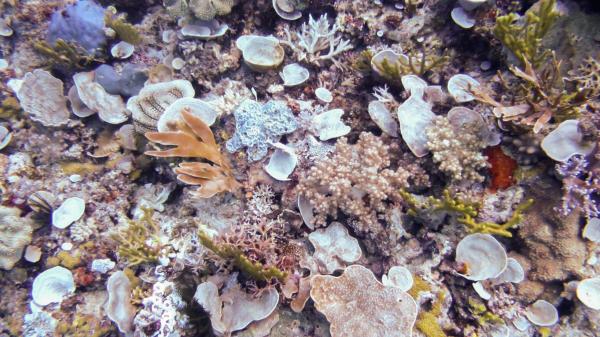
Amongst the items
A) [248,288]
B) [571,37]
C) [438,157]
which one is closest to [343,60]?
[438,157]

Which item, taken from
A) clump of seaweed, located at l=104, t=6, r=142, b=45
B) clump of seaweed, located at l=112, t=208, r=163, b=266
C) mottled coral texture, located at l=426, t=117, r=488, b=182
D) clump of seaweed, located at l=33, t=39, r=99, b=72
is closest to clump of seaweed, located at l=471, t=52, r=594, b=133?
mottled coral texture, located at l=426, t=117, r=488, b=182

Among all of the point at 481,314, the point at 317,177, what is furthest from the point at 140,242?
the point at 481,314

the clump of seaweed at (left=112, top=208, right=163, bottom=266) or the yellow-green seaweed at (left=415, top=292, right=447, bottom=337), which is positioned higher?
the yellow-green seaweed at (left=415, top=292, right=447, bottom=337)

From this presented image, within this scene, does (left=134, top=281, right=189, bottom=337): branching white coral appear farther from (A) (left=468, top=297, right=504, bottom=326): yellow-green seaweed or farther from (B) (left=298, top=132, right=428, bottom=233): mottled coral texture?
(A) (left=468, top=297, right=504, bottom=326): yellow-green seaweed

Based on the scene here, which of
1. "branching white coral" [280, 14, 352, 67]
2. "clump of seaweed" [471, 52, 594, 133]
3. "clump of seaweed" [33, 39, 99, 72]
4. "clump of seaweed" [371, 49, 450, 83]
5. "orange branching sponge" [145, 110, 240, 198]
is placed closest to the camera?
"clump of seaweed" [471, 52, 594, 133]

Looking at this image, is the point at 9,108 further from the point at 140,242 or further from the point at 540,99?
the point at 540,99
